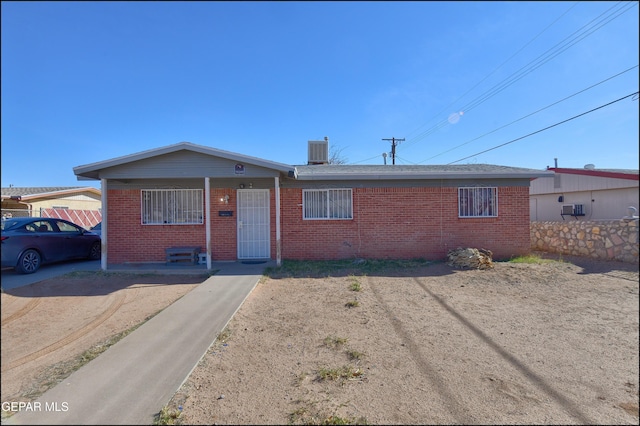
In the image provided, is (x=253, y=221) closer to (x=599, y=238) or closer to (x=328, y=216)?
(x=328, y=216)

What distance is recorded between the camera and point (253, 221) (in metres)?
9.27

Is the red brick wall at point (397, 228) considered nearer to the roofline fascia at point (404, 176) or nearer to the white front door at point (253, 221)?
the roofline fascia at point (404, 176)

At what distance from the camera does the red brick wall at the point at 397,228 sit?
926cm

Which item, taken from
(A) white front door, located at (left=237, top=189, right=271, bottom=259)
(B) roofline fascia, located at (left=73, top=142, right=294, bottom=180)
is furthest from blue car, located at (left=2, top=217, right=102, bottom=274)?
(A) white front door, located at (left=237, top=189, right=271, bottom=259)

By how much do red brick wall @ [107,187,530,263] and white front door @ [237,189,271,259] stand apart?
7.5 inches

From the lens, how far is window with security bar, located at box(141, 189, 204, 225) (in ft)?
30.0

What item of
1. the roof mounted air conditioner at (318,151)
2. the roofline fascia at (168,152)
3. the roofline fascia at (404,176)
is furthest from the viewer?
the roof mounted air conditioner at (318,151)

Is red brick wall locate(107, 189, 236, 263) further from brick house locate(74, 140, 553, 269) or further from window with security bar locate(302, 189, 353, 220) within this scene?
window with security bar locate(302, 189, 353, 220)

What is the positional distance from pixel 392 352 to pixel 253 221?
6.53 metres

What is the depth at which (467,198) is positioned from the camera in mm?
9398

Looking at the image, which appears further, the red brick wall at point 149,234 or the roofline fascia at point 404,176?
the red brick wall at point 149,234

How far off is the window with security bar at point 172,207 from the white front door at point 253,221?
1240 millimetres

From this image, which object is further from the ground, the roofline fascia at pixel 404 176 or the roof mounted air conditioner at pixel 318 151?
the roof mounted air conditioner at pixel 318 151

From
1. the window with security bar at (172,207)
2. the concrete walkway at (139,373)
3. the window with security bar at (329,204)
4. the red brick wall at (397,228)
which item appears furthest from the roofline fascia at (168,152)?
the concrete walkway at (139,373)
